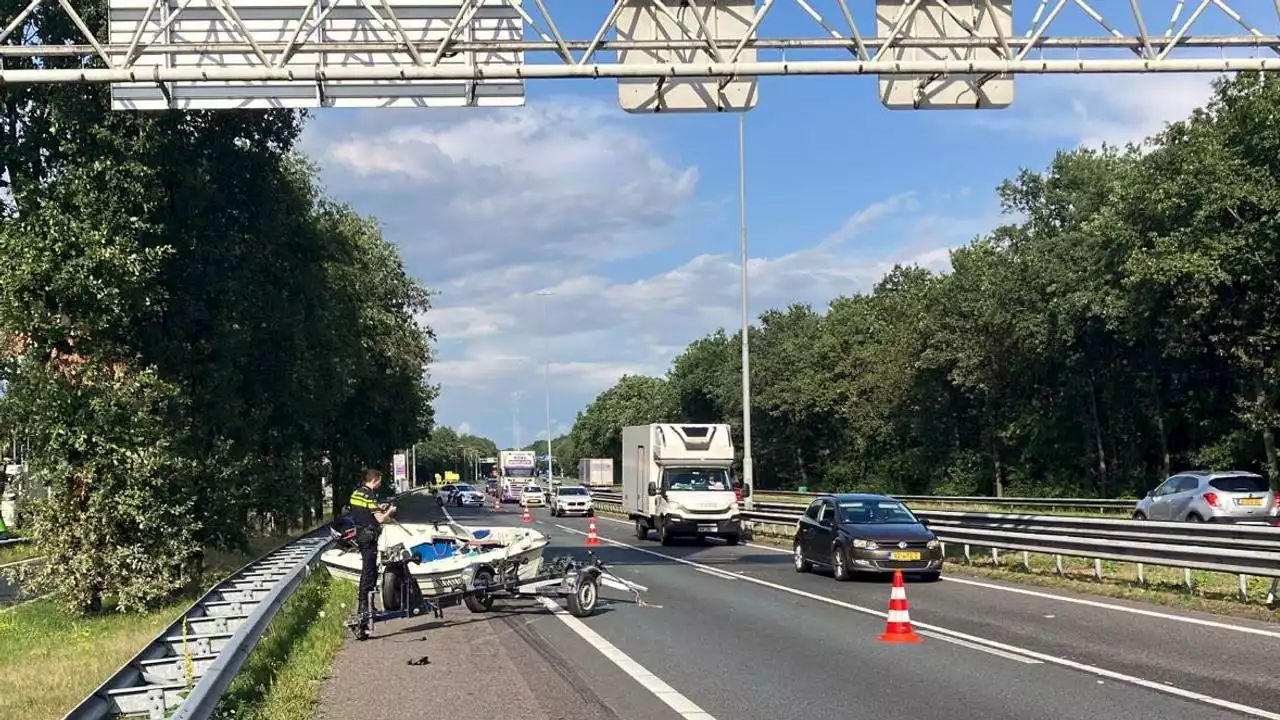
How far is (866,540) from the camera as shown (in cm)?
1903

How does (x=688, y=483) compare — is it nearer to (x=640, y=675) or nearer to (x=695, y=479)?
(x=695, y=479)

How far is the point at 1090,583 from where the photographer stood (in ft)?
59.3

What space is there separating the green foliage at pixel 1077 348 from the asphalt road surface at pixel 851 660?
24.6 metres

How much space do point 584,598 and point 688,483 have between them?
1552cm

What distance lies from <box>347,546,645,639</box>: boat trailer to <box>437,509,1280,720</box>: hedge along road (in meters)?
0.50

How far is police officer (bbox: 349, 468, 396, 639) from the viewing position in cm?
1306

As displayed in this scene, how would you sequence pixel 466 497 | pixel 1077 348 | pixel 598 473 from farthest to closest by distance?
pixel 598 473 < pixel 466 497 < pixel 1077 348

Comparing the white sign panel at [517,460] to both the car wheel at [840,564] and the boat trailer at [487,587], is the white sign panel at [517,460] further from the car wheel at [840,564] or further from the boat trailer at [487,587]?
the boat trailer at [487,587]

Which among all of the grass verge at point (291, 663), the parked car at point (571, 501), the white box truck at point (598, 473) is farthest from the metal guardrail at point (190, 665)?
the white box truck at point (598, 473)

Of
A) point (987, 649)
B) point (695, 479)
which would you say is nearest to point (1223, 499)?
point (695, 479)

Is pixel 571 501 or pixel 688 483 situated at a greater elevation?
pixel 688 483

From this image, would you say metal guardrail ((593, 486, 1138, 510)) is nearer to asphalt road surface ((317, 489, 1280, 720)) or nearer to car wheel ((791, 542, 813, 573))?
car wheel ((791, 542, 813, 573))

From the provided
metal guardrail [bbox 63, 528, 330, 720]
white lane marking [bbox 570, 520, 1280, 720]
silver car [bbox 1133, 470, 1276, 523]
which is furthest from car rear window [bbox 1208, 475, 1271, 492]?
metal guardrail [bbox 63, 528, 330, 720]

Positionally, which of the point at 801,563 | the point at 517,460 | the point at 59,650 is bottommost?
the point at 59,650
